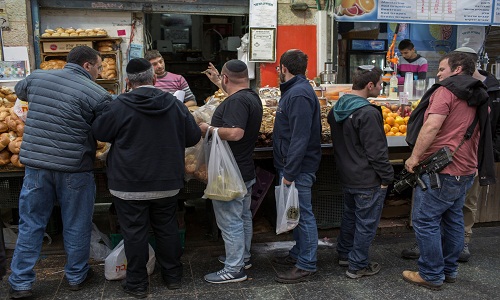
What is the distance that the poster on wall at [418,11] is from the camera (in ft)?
22.9

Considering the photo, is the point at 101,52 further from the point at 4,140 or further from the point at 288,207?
the point at 288,207

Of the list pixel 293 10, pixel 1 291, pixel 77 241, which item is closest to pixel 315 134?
pixel 77 241

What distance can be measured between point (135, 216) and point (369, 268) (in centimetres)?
216

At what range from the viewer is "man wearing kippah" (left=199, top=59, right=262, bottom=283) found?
12.3ft

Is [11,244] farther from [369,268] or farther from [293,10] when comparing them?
[293,10]

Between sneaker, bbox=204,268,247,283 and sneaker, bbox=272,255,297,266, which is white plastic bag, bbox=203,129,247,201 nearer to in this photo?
sneaker, bbox=204,268,247,283

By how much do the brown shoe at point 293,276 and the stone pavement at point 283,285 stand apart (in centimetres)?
4

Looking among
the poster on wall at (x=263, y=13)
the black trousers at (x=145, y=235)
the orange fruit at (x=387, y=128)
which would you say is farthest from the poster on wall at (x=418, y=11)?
the black trousers at (x=145, y=235)

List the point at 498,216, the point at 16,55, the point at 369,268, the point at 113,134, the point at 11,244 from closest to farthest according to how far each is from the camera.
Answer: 1. the point at 113,134
2. the point at 369,268
3. the point at 11,244
4. the point at 498,216
5. the point at 16,55

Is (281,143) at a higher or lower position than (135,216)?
higher

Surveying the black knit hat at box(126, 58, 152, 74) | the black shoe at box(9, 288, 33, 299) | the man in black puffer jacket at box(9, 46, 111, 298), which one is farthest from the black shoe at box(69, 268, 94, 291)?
the black knit hat at box(126, 58, 152, 74)

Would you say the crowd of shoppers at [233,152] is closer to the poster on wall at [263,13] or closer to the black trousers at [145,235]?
the black trousers at [145,235]

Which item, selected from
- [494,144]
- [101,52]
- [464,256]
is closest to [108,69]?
[101,52]

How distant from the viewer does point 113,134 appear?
3.47m
